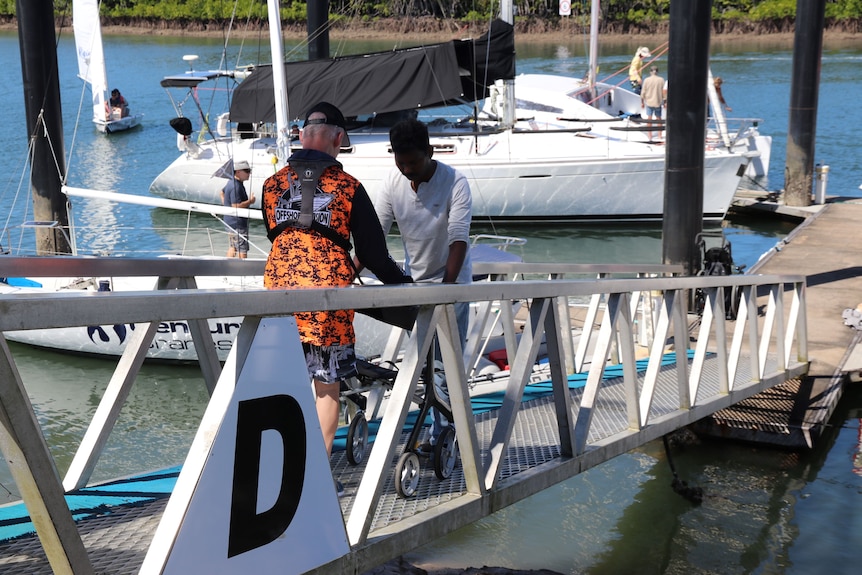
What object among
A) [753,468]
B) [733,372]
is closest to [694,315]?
[753,468]

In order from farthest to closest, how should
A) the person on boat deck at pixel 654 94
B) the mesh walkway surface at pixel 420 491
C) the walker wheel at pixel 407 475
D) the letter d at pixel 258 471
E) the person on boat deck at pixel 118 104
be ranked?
the person on boat deck at pixel 118 104 → the person on boat deck at pixel 654 94 → the walker wheel at pixel 407 475 → the mesh walkway surface at pixel 420 491 → the letter d at pixel 258 471

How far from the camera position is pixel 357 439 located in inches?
170

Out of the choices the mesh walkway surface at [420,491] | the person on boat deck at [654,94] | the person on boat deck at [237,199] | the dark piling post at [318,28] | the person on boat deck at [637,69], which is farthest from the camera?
the person on boat deck at [637,69]

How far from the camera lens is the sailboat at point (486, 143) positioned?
18234mm

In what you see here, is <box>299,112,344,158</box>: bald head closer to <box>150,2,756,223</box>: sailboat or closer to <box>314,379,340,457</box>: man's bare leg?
<box>314,379,340,457</box>: man's bare leg

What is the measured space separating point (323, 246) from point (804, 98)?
15.6 meters

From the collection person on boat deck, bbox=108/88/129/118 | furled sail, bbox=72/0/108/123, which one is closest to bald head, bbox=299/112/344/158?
furled sail, bbox=72/0/108/123

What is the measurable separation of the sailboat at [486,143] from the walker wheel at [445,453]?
A: 1397 cm

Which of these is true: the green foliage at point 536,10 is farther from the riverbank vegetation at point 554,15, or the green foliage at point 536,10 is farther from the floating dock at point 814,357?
the floating dock at point 814,357

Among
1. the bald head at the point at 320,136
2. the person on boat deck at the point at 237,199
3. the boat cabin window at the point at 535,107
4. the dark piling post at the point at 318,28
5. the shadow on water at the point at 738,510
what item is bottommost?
the shadow on water at the point at 738,510

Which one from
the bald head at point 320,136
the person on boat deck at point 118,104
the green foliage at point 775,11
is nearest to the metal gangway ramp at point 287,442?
the bald head at point 320,136

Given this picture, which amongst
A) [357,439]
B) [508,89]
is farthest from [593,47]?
[357,439]

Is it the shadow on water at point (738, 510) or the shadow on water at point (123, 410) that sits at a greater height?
the shadow on water at point (738, 510)

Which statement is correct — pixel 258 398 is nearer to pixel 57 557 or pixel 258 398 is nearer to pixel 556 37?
pixel 57 557
